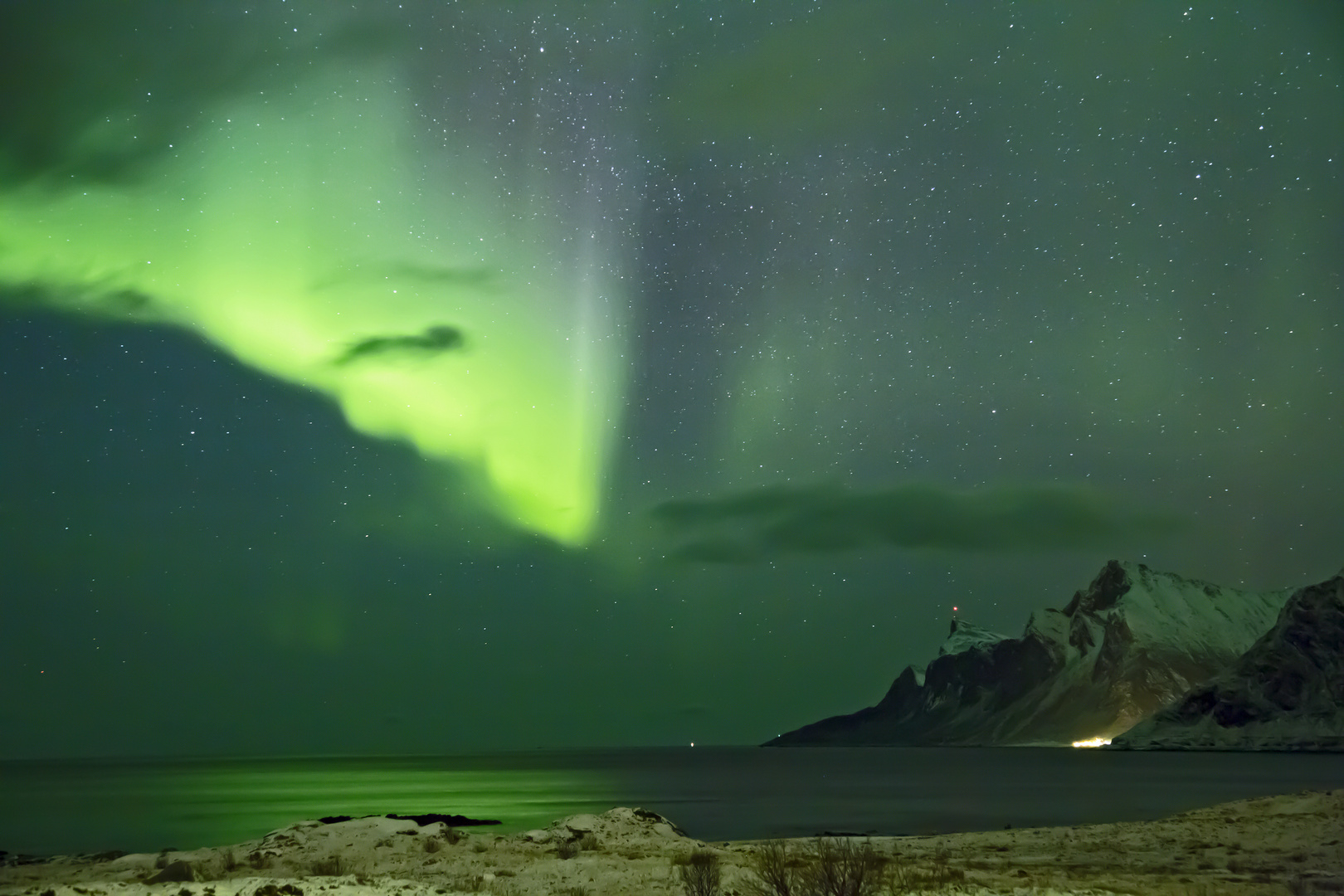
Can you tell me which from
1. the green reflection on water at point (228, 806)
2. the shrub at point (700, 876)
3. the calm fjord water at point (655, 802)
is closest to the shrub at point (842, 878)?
the shrub at point (700, 876)

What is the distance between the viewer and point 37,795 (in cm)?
14712

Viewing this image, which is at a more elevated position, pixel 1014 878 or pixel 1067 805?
pixel 1014 878

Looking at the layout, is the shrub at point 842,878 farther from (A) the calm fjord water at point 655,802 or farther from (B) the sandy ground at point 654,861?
(A) the calm fjord water at point 655,802

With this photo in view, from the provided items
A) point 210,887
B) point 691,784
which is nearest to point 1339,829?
point 210,887

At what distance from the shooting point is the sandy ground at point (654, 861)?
2020cm

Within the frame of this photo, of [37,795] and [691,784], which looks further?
[691,784]

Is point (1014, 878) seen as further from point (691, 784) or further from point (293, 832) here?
point (691, 784)

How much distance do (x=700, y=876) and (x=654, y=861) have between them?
22.0ft

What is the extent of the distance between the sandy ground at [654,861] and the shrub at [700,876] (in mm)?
322

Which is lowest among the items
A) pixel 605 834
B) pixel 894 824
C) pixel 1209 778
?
pixel 1209 778

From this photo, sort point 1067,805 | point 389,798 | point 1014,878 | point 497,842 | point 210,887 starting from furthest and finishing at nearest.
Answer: point 389,798, point 1067,805, point 497,842, point 1014,878, point 210,887

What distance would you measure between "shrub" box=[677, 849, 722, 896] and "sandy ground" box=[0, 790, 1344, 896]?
0.32 m

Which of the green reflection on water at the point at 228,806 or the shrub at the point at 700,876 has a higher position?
the shrub at the point at 700,876

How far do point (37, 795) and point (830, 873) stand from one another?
6394 inches
